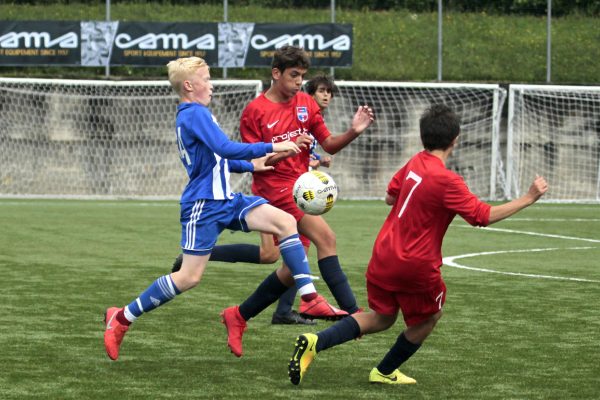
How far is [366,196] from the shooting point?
22.6 metres

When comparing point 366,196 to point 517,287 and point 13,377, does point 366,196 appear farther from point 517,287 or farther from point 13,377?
point 13,377

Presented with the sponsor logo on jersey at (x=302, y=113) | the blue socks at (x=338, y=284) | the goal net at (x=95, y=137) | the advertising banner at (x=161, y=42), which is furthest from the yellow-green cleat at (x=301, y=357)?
the advertising banner at (x=161, y=42)

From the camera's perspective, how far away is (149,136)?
2333 centimetres

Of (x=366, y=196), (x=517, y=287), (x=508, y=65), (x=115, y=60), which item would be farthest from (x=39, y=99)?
(x=517, y=287)

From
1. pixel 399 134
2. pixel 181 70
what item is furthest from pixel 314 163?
pixel 399 134

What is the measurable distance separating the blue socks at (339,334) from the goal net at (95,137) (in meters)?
16.2

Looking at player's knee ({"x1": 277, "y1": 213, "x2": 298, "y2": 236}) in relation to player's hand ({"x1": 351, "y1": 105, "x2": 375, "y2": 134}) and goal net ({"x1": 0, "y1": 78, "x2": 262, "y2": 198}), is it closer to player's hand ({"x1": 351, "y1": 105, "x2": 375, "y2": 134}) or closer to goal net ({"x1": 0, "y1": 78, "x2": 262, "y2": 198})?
player's hand ({"x1": 351, "y1": 105, "x2": 375, "y2": 134})

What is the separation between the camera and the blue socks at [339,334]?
5.73 metres

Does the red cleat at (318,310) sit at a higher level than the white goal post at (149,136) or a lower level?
higher

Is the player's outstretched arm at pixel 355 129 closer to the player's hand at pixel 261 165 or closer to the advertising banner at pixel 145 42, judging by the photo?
the player's hand at pixel 261 165

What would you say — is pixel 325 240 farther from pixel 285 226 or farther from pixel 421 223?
pixel 421 223

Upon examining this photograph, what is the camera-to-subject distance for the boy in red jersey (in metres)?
7.35

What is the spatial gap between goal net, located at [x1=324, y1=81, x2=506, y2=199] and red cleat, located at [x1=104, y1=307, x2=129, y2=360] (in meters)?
16.2

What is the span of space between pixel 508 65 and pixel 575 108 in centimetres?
307
